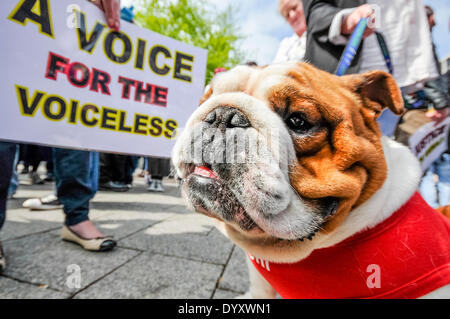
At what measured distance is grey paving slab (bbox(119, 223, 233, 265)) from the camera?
2.36 meters

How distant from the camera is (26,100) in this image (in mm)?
1838

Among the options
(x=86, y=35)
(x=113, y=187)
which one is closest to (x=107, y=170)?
(x=113, y=187)

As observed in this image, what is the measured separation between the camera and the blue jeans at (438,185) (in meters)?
2.69

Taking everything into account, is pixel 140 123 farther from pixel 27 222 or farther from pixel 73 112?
pixel 27 222

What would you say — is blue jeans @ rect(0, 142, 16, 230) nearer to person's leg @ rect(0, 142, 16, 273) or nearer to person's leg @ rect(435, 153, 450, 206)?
person's leg @ rect(0, 142, 16, 273)

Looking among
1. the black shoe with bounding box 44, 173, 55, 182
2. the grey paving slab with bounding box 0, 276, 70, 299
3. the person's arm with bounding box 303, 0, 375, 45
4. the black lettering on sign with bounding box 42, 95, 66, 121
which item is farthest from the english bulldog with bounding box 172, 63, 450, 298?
the black shoe with bounding box 44, 173, 55, 182

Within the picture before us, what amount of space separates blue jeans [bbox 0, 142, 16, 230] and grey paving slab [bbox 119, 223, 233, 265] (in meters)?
1.08

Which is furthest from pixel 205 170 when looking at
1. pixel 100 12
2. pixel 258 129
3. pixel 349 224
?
pixel 100 12

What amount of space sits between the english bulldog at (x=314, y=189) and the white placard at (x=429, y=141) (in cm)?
149

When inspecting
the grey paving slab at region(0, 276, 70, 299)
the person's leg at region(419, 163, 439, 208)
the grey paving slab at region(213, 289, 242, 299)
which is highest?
the person's leg at region(419, 163, 439, 208)

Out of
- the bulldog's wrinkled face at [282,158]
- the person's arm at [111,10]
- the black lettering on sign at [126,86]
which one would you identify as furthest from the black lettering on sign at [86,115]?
the bulldog's wrinkled face at [282,158]

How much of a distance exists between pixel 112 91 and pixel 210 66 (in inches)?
549

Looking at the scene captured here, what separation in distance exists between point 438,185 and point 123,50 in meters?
3.86

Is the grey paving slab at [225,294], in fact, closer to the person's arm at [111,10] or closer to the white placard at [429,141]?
the white placard at [429,141]
